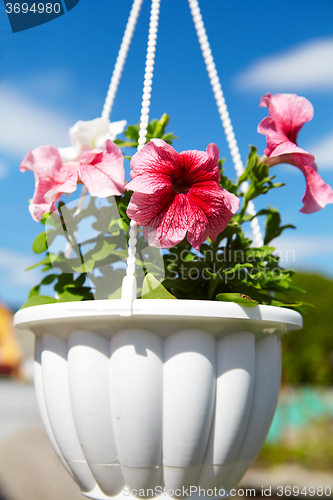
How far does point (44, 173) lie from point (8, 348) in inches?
384

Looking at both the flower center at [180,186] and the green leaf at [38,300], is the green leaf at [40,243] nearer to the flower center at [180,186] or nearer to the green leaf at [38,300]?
the green leaf at [38,300]

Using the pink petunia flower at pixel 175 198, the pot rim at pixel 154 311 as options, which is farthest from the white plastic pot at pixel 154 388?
the pink petunia flower at pixel 175 198

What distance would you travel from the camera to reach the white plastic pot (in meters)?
0.57

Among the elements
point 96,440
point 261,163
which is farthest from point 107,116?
point 96,440

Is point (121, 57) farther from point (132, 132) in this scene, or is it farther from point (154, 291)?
point (154, 291)

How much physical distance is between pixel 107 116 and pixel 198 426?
23.4 inches

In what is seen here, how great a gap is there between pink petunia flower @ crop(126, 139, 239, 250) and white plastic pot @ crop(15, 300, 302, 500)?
0.11 meters

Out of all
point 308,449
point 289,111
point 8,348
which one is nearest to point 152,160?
point 289,111

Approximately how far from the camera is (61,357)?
64 centimetres

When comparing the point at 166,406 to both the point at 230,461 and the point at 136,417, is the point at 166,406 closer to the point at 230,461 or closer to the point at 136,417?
the point at 136,417

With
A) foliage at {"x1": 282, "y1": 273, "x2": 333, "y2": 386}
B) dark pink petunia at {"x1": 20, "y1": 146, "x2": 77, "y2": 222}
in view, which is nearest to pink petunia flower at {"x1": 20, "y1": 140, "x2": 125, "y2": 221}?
dark pink petunia at {"x1": 20, "y1": 146, "x2": 77, "y2": 222}

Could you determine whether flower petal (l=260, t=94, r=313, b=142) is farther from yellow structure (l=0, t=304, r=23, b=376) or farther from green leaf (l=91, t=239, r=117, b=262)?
yellow structure (l=0, t=304, r=23, b=376)

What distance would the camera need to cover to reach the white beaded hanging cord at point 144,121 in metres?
0.57

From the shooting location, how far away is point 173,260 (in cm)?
75
